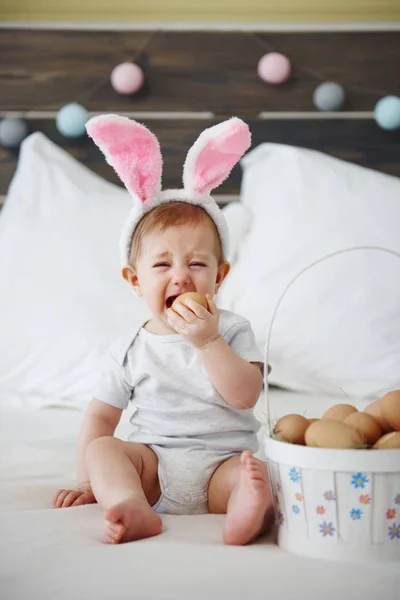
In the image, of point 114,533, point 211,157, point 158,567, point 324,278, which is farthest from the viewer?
point 324,278

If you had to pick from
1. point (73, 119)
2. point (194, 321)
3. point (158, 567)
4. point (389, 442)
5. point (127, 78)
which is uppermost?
point (127, 78)

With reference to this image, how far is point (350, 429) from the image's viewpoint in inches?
33.0

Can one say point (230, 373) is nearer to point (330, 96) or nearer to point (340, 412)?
point (340, 412)

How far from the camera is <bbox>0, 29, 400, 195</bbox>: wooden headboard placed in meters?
2.45

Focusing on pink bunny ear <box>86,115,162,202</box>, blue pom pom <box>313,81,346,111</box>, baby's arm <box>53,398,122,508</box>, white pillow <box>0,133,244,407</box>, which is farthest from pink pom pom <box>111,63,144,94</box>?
baby's arm <box>53,398,122,508</box>

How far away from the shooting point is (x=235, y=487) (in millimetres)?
954

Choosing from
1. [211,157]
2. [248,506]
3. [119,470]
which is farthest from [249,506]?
[211,157]

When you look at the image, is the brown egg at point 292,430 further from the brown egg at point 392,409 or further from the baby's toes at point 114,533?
the baby's toes at point 114,533

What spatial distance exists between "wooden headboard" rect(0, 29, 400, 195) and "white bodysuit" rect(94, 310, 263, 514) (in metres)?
1.35

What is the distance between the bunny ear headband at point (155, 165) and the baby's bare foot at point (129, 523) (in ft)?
1.60

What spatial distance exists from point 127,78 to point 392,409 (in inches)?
71.5

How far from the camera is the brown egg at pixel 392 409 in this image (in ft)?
2.87

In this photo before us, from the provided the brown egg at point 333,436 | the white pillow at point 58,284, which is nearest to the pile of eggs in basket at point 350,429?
the brown egg at point 333,436

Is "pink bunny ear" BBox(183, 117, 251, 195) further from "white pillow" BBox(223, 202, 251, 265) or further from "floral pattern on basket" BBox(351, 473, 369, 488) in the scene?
"white pillow" BBox(223, 202, 251, 265)
